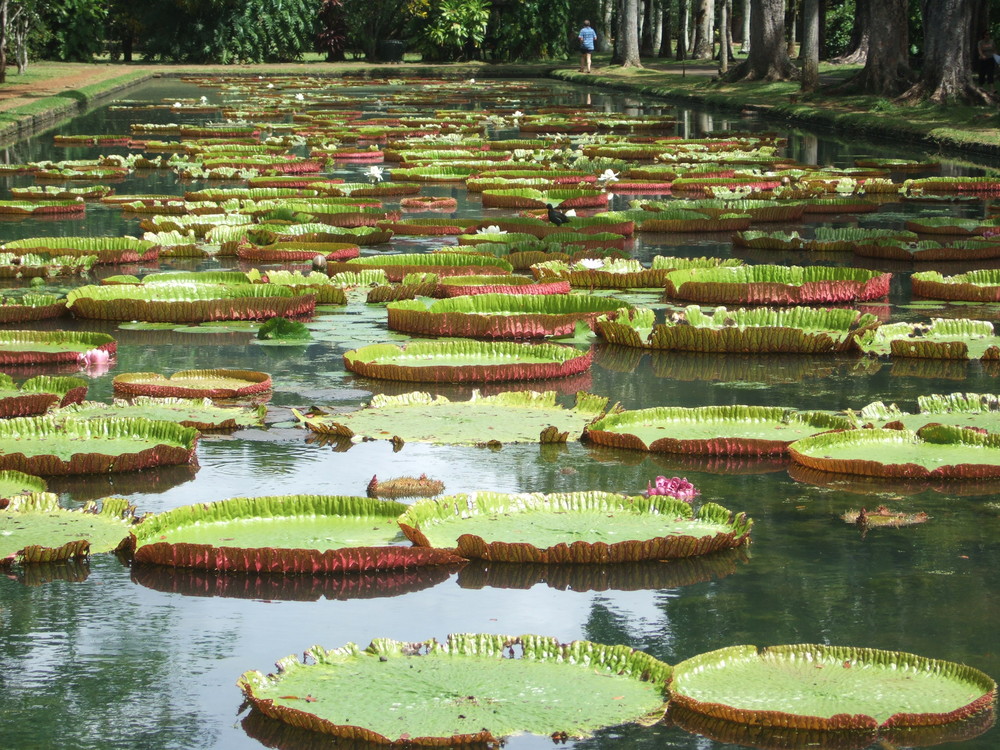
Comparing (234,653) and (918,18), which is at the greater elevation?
(918,18)

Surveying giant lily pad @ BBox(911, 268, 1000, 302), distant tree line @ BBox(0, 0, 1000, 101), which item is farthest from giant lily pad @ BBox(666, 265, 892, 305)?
distant tree line @ BBox(0, 0, 1000, 101)

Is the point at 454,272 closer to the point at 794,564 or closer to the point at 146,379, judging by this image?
the point at 146,379

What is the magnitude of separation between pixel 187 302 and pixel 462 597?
3.90m

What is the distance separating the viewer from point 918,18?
101ft

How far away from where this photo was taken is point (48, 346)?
6.23m

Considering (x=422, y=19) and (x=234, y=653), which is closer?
(x=234, y=653)

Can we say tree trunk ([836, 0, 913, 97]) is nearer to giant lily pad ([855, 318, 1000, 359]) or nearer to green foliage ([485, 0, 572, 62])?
giant lily pad ([855, 318, 1000, 359])

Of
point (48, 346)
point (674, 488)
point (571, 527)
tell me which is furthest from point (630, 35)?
point (571, 527)

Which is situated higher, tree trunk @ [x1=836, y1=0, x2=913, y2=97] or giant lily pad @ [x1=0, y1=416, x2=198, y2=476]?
tree trunk @ [x1=836, y1=0, x2=913, y2=97]

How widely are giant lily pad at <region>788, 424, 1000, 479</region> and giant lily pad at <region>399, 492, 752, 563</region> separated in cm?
61

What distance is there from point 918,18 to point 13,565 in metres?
29.7

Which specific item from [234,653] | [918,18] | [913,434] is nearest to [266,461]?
[234,653]

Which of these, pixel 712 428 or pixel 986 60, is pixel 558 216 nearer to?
pixel 712 428

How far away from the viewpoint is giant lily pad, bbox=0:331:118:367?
6.03 metres
